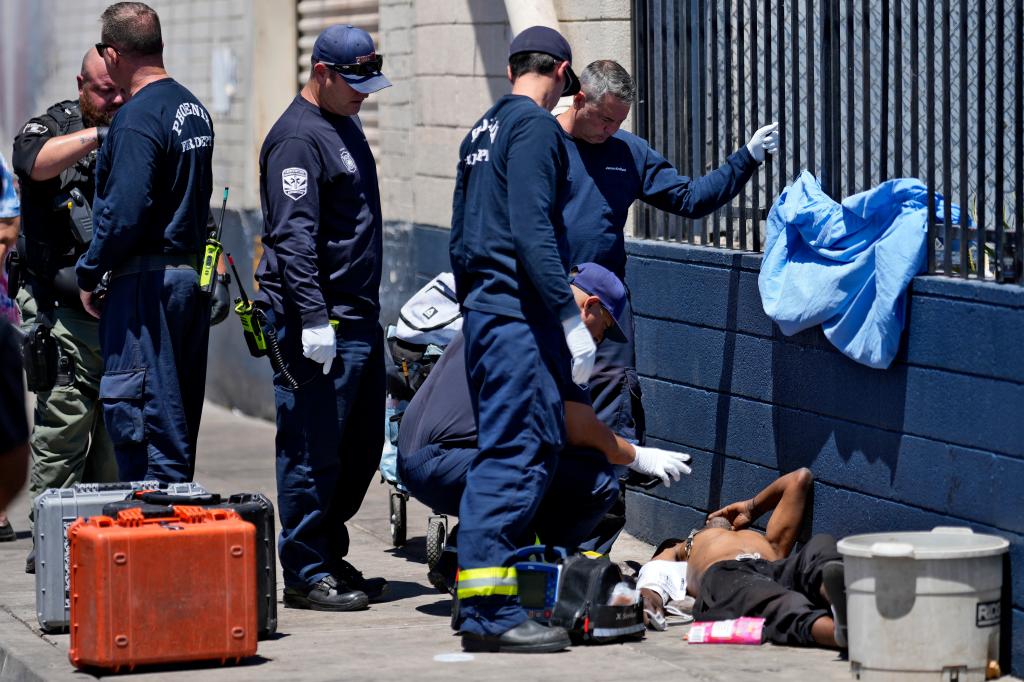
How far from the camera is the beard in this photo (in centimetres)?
762

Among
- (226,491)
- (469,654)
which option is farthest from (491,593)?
(226,491)

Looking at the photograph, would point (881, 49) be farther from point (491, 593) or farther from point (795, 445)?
point (491, 593)

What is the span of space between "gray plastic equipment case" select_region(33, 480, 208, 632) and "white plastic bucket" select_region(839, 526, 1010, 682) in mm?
2242

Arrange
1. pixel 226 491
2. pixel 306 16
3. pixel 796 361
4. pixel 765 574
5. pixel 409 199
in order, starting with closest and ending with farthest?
pixel 765 574
pixel 796 361
pixel 226 491
pixel 409 199
pixel 306 16

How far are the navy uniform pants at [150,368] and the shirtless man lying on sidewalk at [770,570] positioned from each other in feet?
5.90

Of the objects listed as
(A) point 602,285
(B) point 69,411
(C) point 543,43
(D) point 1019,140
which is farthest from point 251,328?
(D) point 1019,140

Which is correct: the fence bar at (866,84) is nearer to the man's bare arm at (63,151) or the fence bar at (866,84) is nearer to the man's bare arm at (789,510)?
the man's bare arm at (789,510)

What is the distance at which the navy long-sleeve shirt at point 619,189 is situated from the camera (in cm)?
715

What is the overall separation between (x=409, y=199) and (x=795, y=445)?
419 cm

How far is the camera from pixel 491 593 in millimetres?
5898

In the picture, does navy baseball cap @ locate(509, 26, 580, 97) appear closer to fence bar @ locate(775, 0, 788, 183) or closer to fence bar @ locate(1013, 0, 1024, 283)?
fence bar @ locate(775, 0, 788, 183)

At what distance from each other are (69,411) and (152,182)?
1.60 meters

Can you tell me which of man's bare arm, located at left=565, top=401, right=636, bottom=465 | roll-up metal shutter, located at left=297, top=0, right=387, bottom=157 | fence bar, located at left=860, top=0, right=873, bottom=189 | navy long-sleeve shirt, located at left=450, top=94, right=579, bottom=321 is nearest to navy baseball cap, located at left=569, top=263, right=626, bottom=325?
navy long-sleeve shirt, located at left=450, top=94, right=579, bottom=321

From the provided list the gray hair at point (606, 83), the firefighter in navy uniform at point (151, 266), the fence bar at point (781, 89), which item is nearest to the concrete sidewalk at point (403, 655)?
the firefighter in navy uniform at point (151, 266)
